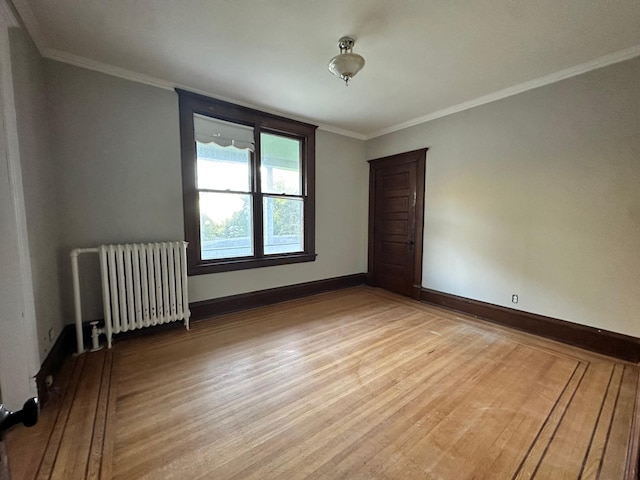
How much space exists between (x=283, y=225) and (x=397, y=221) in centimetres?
188

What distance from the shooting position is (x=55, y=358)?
218 cm

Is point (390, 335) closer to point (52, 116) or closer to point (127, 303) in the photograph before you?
point (127, 303)

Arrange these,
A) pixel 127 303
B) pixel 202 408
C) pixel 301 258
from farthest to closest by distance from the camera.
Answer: pixel 301 258 < pixel 127 303 < pixel 202 408

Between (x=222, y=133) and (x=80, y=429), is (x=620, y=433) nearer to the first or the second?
(x=80, y=429)

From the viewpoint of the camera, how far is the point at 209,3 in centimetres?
186

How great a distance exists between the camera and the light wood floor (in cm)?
140

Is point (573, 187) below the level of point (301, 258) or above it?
above

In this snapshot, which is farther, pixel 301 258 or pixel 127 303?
pixel 301 258

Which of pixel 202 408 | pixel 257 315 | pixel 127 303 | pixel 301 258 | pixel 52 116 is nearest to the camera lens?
pixel 202 408

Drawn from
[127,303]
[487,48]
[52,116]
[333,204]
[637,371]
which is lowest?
[637,371]

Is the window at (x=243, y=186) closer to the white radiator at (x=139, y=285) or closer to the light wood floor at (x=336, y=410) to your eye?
the white radiator at (x=139, y=285)

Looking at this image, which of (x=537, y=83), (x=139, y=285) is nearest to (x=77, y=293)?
(x=139, y=285)

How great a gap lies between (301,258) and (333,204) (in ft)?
3.64

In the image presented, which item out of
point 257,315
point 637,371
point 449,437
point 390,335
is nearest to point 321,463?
point 449,437
